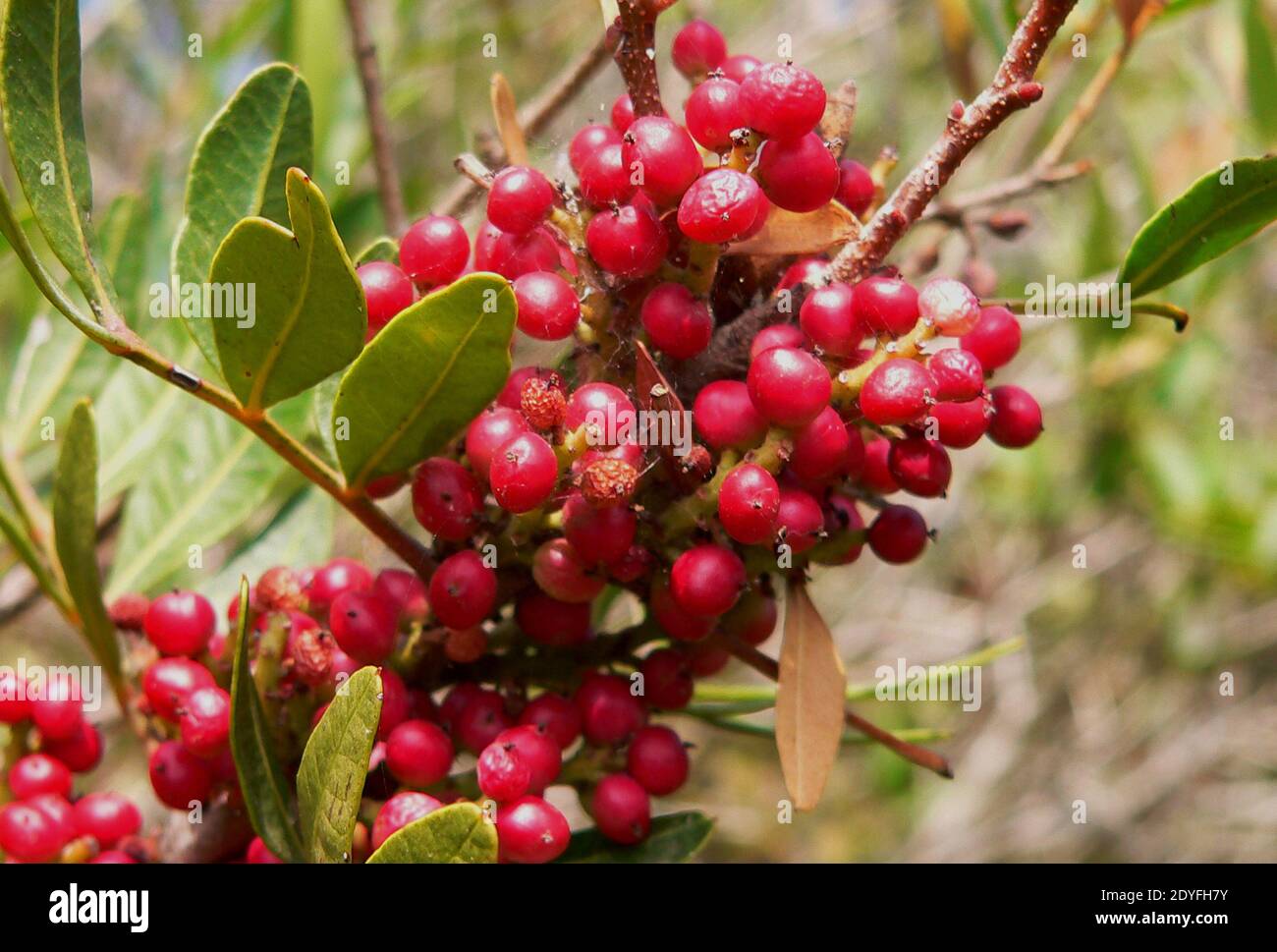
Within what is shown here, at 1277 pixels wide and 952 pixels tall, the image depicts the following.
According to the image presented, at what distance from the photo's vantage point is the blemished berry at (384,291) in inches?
40.3

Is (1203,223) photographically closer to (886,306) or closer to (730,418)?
(886,306)

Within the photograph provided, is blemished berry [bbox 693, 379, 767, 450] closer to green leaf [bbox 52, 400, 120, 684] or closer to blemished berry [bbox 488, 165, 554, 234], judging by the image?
blemished berry [bbox 488, 165, 554, 234]

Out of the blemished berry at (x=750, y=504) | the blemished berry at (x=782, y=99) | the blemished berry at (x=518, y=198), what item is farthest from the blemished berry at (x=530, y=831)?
the blemished berry at (x=782, y=99)

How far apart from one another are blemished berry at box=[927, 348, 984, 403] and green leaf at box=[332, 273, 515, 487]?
342 mm

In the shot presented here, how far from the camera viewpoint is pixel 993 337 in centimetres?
105

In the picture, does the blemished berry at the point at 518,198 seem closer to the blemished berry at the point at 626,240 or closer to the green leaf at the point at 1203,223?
the blemished berry at the point at 626,240

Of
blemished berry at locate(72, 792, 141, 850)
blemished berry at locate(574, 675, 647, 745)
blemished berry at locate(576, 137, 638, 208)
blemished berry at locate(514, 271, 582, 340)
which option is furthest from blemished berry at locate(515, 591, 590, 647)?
blemished berry at locate(72, 792, 141, 850)

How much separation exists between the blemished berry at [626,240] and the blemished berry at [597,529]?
0.19 metres

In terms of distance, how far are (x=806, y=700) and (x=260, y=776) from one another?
50cm

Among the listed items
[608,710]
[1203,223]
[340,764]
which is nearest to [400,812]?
[340,764]

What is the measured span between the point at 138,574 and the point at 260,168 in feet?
1.97

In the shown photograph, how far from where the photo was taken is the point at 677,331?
984 mm

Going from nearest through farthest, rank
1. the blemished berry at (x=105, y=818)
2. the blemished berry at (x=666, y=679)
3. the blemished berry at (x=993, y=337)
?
the blemished berry at (x=993, y=337) → the blemished berry at (x=666, y=679) → the blemished berry at (x=105, y=818)

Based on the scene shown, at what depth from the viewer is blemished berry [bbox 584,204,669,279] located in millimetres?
952
